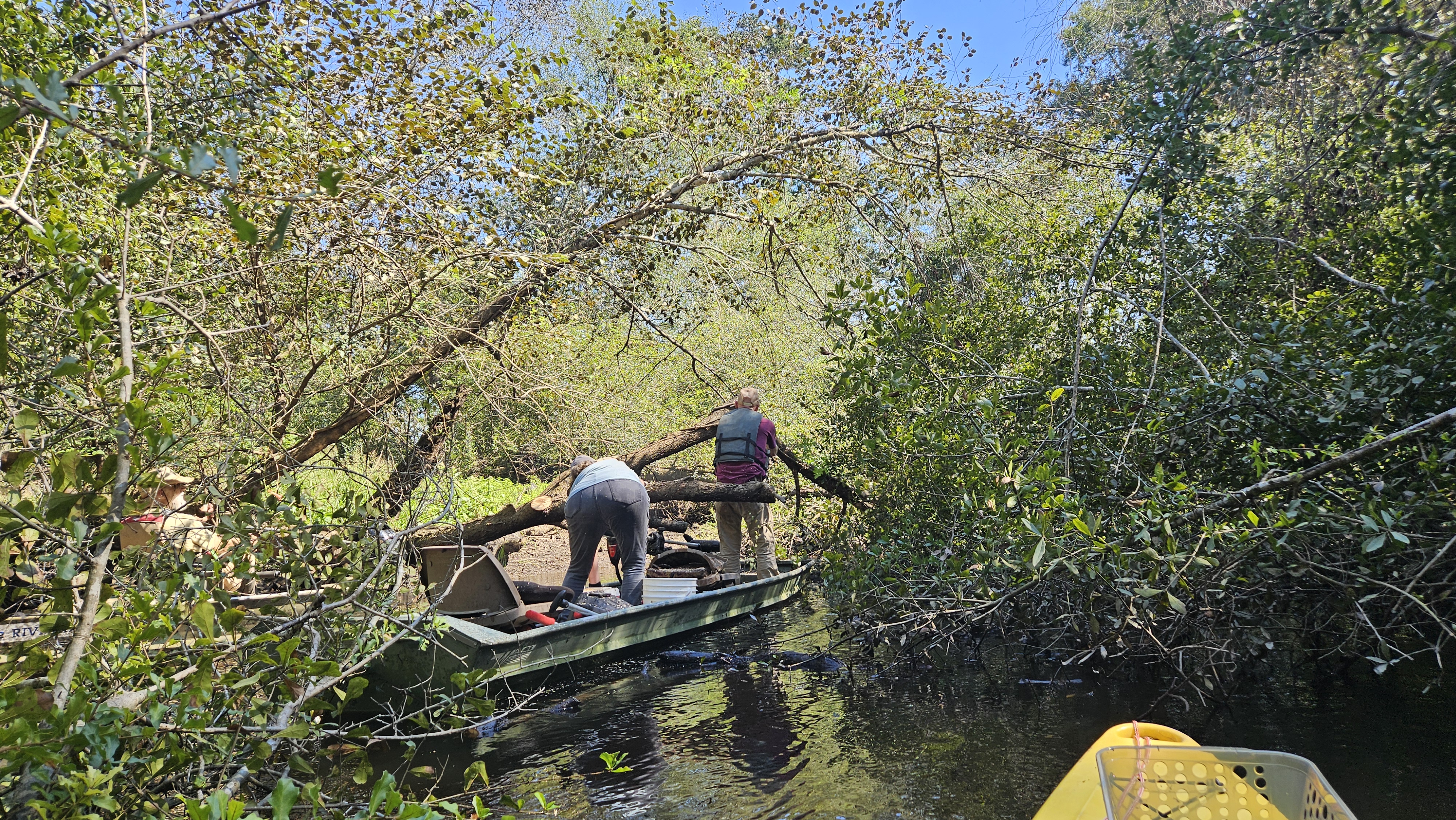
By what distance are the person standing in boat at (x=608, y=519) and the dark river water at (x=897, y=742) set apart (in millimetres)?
939

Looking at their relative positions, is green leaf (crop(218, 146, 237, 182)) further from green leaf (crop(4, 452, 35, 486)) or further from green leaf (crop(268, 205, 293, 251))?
green leaf (crop(4, 452, 35, 486))

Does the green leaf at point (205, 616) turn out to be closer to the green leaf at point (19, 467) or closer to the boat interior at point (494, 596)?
the green leaf at point (19, 467)

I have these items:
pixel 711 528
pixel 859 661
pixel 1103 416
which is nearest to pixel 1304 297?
pixel 1103 416

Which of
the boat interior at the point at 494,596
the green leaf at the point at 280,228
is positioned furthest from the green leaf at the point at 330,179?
the boat interior at the point at 494,596

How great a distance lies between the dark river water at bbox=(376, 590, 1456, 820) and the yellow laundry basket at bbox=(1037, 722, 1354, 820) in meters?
1.95

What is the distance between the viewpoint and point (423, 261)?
716 centimetres

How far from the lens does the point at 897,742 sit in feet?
20.0

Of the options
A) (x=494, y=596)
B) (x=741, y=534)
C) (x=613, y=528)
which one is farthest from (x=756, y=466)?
(x=494, y=596)

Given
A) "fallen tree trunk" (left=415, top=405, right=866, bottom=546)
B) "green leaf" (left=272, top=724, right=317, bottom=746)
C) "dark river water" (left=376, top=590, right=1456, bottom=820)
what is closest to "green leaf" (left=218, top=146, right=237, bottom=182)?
"green leaf" (left=272, top=724, right=317, bottom=746)

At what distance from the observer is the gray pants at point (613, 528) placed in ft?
26.3

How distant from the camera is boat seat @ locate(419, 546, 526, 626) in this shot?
22.7 feet

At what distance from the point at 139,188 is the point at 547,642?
5958 mm

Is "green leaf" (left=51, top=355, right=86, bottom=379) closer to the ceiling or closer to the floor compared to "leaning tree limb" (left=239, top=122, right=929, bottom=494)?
closer to the floor

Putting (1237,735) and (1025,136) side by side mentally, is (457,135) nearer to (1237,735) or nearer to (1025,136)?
(1025,136)
